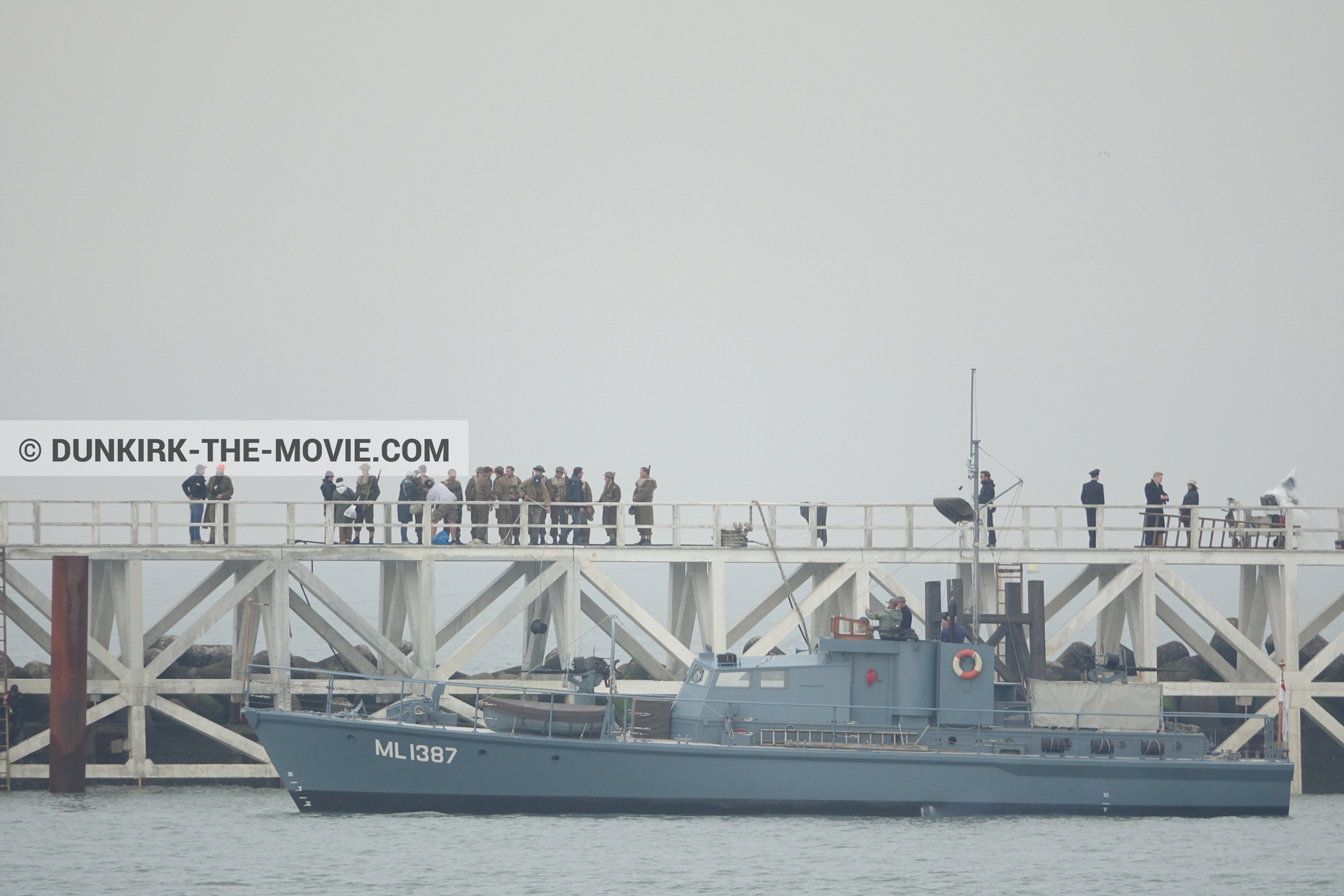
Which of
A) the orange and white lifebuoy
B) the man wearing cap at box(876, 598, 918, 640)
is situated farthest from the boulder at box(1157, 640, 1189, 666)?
the man wearing cap at box(876, 598, 918, 640)

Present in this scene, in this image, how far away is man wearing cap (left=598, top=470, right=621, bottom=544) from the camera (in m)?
36.7

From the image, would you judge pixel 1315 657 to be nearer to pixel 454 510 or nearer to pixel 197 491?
pixel 454 510

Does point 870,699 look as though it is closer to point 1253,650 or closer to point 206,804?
point 1253,650

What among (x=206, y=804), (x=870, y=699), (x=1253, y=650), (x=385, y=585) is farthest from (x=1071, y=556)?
(x=206, y=804)

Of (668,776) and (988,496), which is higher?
(988,496)

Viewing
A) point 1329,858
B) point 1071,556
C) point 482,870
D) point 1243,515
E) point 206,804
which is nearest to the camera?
point 482,870

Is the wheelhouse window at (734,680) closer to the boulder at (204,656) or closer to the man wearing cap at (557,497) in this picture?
the man wearing cap at (557,497)

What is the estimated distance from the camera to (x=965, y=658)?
31625mm

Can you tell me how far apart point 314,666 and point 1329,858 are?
2323 cm

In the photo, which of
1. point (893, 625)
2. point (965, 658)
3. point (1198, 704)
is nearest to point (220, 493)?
point (893, 625)

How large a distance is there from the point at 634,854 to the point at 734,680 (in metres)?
4.11

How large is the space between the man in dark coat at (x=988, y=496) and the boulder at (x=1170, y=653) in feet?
24.2

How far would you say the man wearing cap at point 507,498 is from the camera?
36.8 meters

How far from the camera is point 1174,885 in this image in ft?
90.4
